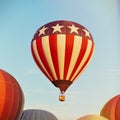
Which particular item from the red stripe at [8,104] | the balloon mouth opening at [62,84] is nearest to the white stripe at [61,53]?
the balloon mouth opening at [62,84]

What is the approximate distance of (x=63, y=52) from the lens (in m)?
17.2

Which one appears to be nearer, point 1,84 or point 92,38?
point 1,84

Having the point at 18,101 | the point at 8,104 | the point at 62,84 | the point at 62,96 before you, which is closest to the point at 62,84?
the point at 62,84

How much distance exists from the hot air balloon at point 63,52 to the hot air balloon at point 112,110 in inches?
Answer: 139

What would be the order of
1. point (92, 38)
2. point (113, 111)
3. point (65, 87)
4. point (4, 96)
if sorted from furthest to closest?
point (113, 111) < point (92, 38) < point (65, 87) < point (4, 96)

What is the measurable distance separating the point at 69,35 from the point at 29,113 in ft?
17.3

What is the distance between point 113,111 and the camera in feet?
65.2

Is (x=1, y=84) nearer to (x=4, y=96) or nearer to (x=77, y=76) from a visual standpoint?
(x=4, y=96)

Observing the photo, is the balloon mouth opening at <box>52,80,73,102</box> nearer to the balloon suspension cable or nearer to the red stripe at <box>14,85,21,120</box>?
the balloon suspension cable

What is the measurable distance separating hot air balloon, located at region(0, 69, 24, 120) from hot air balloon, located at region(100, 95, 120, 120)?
18.0ft

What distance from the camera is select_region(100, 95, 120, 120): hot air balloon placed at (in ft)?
64.4

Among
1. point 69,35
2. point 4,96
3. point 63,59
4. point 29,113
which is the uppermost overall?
point 69,35

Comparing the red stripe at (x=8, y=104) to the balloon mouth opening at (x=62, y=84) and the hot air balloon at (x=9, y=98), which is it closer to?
the hot air balloon at (x=9, y=98)

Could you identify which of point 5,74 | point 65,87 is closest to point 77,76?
point 65,87
